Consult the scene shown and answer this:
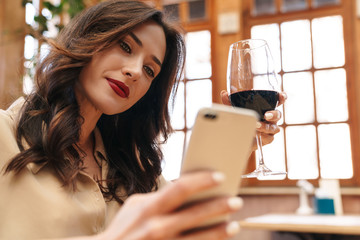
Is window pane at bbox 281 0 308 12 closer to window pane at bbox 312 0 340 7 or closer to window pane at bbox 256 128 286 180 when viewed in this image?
window pane at bbox 312 0 340 7

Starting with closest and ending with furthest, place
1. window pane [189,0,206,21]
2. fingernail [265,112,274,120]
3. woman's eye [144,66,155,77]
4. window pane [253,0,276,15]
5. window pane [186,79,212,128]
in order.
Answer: fingernail [265,112,274,120] < woman's eye [144,66,155,77] < window pane [253,0,276,15] < window pane [186,79,212,128] < window pane [189,0,206,21]

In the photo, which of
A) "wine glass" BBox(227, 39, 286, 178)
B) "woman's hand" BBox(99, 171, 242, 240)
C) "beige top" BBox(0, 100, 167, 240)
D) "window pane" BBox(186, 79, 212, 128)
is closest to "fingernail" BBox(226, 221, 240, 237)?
"woman's hand" BBox(99, 171, 242, 240)

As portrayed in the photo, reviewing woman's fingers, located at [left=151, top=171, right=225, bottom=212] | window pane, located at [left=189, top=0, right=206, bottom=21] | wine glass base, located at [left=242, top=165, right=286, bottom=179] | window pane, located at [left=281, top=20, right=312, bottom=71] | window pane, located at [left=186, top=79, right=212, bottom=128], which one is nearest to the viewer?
woman's fingers, located at [left=151, top=171, right=225, bottom=212]

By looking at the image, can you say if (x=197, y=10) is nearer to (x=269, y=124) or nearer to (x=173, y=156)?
(x=173, y=156)

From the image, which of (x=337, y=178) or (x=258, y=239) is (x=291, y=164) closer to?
(x=337, y=178)

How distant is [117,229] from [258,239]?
3.49m

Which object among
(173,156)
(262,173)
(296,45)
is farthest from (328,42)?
(262,173)

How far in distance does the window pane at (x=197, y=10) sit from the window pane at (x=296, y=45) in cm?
87

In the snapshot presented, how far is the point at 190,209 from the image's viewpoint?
50 centimetres

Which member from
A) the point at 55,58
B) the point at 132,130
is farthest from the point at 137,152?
the point at 55,58

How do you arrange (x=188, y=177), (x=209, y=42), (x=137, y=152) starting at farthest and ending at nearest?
1. (x=209, y=42)
2. (x=137, y=152)
3. (x=188, y=177)

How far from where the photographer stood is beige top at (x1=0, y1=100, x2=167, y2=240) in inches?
38.0

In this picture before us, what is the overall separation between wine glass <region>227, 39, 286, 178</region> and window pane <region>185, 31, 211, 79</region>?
117 inches

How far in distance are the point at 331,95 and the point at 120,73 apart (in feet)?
9.66
